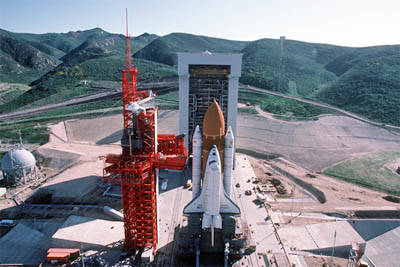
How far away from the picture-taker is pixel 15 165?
4766 centimetres

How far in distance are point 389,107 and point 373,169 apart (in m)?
56.6

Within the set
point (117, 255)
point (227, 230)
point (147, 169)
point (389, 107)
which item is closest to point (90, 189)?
point (117, 255)

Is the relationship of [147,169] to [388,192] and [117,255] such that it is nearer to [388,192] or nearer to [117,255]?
[117,255]

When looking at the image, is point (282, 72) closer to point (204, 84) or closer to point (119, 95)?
point (119, 95)

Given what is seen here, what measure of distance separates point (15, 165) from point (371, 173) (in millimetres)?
72478

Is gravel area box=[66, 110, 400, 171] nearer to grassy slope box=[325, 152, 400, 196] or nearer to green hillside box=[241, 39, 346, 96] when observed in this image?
grassy slope box=[325, 152, 400, 196]

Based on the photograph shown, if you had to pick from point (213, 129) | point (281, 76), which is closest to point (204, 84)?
point (213, 129)

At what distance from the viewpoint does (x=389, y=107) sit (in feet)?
330

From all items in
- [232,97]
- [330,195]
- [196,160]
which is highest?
[232,97]

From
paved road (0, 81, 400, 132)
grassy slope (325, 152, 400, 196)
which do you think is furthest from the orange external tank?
paved road (0, 81, 400, 132)

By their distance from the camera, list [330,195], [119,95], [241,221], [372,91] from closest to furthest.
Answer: [241,221], [330,195], [372,91], [119,95]

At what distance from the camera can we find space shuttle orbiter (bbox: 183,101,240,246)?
27.4 metres

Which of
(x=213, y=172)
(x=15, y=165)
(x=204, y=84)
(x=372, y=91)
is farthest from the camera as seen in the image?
(x=372, y=91)

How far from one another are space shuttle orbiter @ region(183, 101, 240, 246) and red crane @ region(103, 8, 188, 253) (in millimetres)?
3036
